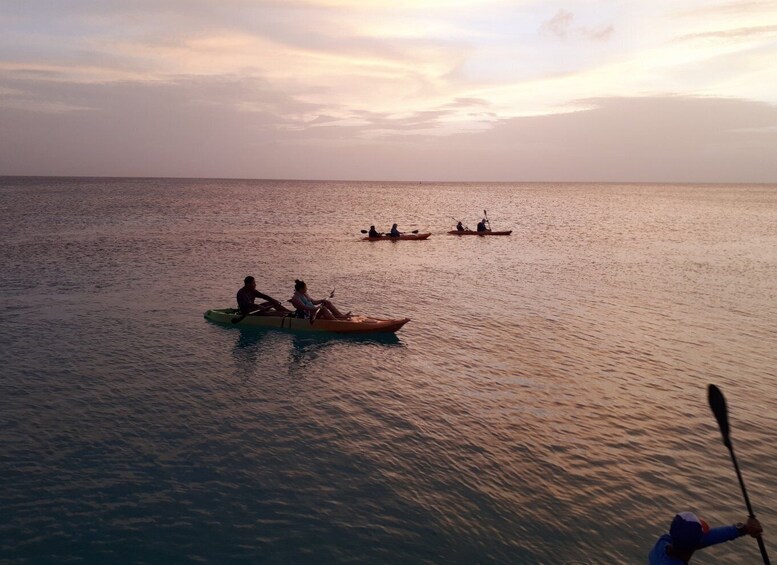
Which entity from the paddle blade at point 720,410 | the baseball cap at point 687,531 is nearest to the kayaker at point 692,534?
the baseball cap at point 687,531

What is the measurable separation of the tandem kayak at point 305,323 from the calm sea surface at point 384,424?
0.47 meters

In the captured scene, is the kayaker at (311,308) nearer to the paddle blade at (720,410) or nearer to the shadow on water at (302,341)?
the shadow on water at (302,341)

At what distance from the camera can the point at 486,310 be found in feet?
84.8

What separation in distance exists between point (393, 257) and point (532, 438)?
31304mm

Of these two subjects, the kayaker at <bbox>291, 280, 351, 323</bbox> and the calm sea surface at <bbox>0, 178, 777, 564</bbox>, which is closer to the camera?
the calm sea surface at <bbox>0, 178, 777, 564</bbox>

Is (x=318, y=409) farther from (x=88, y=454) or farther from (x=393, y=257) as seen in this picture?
(x=393, y=257)

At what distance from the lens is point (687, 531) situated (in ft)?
20.9

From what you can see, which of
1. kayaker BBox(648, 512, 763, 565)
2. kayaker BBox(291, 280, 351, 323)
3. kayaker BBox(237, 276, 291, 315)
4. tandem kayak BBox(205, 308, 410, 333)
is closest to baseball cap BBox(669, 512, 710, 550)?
kayaker BBox(648, 512, 763, 565)

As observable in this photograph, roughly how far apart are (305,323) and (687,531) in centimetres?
1669

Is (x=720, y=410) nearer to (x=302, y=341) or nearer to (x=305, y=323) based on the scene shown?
(x=302, y=341)

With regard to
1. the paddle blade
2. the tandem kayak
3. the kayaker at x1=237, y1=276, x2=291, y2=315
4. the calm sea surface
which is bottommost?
the calm sea surface

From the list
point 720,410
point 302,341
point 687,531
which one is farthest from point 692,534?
point 302,341

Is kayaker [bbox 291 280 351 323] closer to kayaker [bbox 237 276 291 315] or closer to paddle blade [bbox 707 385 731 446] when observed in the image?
kayaker [bbox 237 276 291 315]

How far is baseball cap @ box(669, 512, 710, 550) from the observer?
20.8 feet
